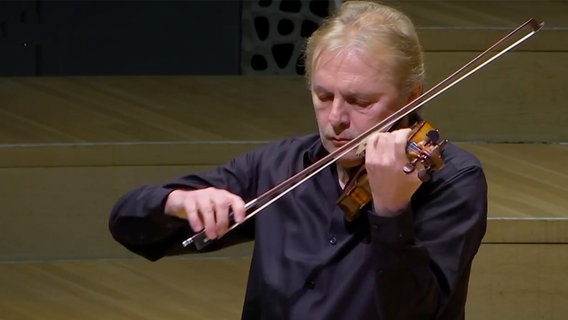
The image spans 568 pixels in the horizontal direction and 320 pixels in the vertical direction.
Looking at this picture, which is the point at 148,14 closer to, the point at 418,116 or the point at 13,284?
the point at 13,284

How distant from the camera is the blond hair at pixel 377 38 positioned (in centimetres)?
140

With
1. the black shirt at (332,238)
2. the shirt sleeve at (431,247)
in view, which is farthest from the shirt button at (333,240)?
the shirt sleeve at (431,247)

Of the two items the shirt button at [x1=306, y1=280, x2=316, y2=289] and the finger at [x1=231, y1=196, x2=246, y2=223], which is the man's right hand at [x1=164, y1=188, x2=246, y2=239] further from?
the shirt button at [x1=306, y1=280, x2=316, y2=289]

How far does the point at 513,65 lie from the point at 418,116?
1.40m

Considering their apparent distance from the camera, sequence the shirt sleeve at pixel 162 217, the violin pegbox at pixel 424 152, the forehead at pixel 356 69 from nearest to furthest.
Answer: the violin pegbox at pixel 424 152 → the forehead at pixel 356 69 → the shirt sleeve at pixel 162 217

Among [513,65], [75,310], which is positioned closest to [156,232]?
[75,310]

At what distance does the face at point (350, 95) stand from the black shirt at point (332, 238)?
3.6 inches

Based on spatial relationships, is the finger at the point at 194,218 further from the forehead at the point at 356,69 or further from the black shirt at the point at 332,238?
the forehead at the point at 356,69

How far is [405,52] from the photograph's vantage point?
55.6 inches

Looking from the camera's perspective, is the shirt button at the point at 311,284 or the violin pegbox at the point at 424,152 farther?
the shirt button at the point at 311,284

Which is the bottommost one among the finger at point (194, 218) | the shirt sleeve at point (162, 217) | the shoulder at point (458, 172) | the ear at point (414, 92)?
the shirt sleeve at point (162, 217)

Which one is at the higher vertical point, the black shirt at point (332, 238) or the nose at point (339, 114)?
the nose at point (339, 114)

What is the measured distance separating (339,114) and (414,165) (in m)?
0.18

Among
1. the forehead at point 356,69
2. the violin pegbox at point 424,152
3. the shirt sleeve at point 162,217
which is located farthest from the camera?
the shirt sleeve at point 162,217
